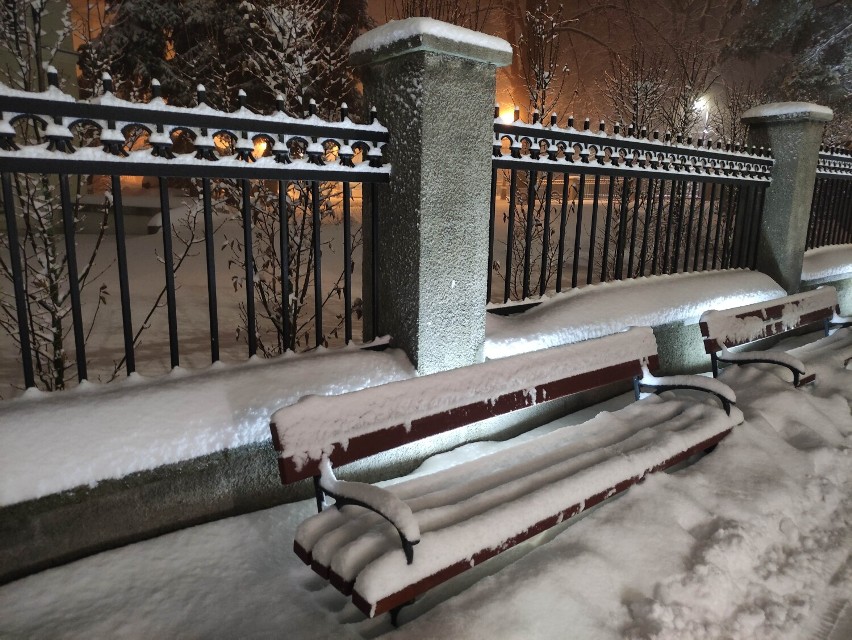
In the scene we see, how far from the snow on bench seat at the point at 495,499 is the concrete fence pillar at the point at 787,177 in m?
3.96

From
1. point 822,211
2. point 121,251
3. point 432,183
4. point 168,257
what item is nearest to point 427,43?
point 432,183

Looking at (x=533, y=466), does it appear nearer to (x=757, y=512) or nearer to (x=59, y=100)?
(x=757, y=512)

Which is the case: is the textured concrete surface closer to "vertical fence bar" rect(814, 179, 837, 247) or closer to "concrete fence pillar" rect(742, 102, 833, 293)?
"concrete fence pillar" rect(742, 102, 833, 293)

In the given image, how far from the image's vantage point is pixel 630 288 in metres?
4.98

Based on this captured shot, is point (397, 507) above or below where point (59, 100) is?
below

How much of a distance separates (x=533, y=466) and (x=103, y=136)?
243cm

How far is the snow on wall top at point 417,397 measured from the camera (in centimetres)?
232

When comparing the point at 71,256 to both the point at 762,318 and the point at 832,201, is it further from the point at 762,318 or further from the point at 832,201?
the point at 832,201

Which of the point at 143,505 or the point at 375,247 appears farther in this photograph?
the point at 375,247

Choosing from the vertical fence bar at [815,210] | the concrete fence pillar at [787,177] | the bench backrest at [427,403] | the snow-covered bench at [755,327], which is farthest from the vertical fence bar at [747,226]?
the bench backrest at [427,403]

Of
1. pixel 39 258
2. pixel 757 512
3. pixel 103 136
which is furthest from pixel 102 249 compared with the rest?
pixel 757 512

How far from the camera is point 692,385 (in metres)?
3.49

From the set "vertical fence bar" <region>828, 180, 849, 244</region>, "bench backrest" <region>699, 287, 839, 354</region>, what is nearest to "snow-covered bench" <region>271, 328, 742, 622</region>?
"bench backrest" <region>699, 287, 839, 354</region>

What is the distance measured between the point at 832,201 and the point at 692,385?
6.57 m
